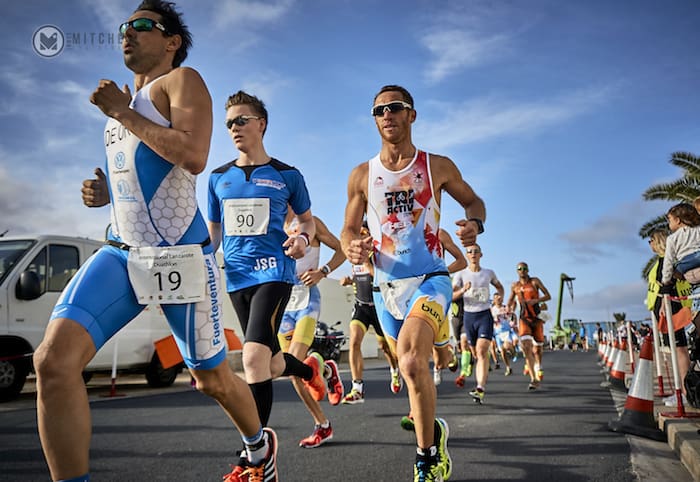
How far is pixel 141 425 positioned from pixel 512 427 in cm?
405

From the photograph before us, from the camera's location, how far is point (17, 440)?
5.44 meters

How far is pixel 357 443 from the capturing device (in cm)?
528

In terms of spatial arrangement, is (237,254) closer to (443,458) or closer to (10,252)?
(443,458)

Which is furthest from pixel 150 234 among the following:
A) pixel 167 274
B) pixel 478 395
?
pixel 478 395

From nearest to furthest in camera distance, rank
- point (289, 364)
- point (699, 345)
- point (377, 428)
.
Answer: point (289, 364) → point (699, 345) → point (377, 428)

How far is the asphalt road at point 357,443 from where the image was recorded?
418 centimetres

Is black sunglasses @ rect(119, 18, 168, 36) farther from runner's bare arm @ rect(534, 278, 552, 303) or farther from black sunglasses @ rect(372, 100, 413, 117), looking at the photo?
runner's bare arm @ rect(534, 278, 552, 303)

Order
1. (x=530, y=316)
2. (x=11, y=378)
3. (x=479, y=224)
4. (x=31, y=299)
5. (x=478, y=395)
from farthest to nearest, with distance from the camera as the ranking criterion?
1. (x=530, y=316)
2. (x=31, y=299)
3. (x=11, y=378)
4. (x=478, y=395)
5. (x=479, y=224)

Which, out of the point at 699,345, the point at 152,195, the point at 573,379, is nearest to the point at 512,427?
the point at 699,345

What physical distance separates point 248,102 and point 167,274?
246 centimetres

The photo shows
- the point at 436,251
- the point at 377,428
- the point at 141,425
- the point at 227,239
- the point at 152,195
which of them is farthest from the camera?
the point at 141,425

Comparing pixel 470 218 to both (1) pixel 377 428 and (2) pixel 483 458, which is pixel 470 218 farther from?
(1) pixel 377 428

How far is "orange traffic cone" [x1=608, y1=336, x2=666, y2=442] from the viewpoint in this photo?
5.69 metres

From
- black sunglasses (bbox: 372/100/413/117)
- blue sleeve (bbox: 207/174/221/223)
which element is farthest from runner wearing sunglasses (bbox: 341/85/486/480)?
blue sleeve (bbox: 207/174/221/223)
